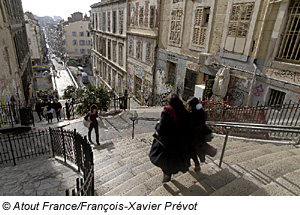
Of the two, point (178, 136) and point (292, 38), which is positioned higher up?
point (292, 38)

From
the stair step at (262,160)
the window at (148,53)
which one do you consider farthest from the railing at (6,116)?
the window at (148,53)

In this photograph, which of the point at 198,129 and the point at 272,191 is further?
the point at 198,129

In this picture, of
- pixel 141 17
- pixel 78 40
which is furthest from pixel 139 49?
pixel 78 40

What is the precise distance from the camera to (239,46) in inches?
318

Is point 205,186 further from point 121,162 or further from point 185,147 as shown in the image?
point 121,162

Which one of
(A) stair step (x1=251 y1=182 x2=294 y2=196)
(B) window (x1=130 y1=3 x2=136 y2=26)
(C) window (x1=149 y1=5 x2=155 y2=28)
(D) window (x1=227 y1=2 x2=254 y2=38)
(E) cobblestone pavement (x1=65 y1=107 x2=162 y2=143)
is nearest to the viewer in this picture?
(A) stair step (x1=251 y1=182 x2=294 y2=196)

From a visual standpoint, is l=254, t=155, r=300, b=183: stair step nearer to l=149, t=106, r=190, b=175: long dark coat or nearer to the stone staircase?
the stone staircase

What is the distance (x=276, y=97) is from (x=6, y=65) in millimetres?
13347

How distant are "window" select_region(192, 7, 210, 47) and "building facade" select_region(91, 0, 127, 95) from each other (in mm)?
8817

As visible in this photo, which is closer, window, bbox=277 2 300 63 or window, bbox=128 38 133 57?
window, bbox=277 2 300 63

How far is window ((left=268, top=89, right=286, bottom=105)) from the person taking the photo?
7057 mm

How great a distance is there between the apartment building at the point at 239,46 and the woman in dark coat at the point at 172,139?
5828 mm

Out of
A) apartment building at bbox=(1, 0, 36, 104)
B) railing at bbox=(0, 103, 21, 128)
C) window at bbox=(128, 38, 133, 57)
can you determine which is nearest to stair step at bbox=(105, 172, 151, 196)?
railing at bbox=(0, 103, 21, 128)

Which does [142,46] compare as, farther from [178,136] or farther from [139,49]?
[178,136]
